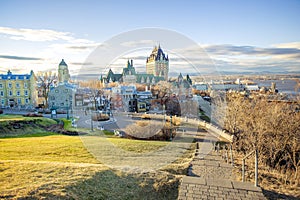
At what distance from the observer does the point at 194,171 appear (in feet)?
23.2

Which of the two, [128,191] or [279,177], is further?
[279,177]

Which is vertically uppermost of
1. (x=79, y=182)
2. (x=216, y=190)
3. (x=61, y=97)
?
(x=61, y=97)

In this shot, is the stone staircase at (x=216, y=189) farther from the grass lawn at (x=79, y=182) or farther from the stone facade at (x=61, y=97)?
the stone facade at (x=61, y=97)

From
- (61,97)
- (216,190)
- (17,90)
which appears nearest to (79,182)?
(216,190)

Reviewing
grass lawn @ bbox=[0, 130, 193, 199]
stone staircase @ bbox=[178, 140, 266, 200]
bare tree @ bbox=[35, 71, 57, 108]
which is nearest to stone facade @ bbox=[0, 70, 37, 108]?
bare tree @ bbox=[35, 71, 57, 108]

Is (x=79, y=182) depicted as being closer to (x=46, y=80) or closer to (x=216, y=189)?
(x=216, y=189)

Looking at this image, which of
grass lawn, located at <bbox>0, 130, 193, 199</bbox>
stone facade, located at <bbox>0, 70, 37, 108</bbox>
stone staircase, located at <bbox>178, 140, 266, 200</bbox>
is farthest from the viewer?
stone facade, located at <bbox>0, 70, 37, 108</bbox>

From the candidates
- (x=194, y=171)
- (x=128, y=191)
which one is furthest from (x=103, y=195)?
(x=194, y=171)

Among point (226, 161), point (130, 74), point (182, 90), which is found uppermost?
point (130, 74)

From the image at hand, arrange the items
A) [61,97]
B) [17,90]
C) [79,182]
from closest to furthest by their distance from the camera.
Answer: [79,182], [17,90], [61,97]

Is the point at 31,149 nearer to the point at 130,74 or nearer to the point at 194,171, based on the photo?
the point at 194,171

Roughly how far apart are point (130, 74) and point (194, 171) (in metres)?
41.4

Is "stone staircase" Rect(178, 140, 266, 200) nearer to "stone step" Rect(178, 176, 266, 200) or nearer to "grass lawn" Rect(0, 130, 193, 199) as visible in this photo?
"stone step" Rect(178, 176, 266, 200)

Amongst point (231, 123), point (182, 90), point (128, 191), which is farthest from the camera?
point (182, 90)
